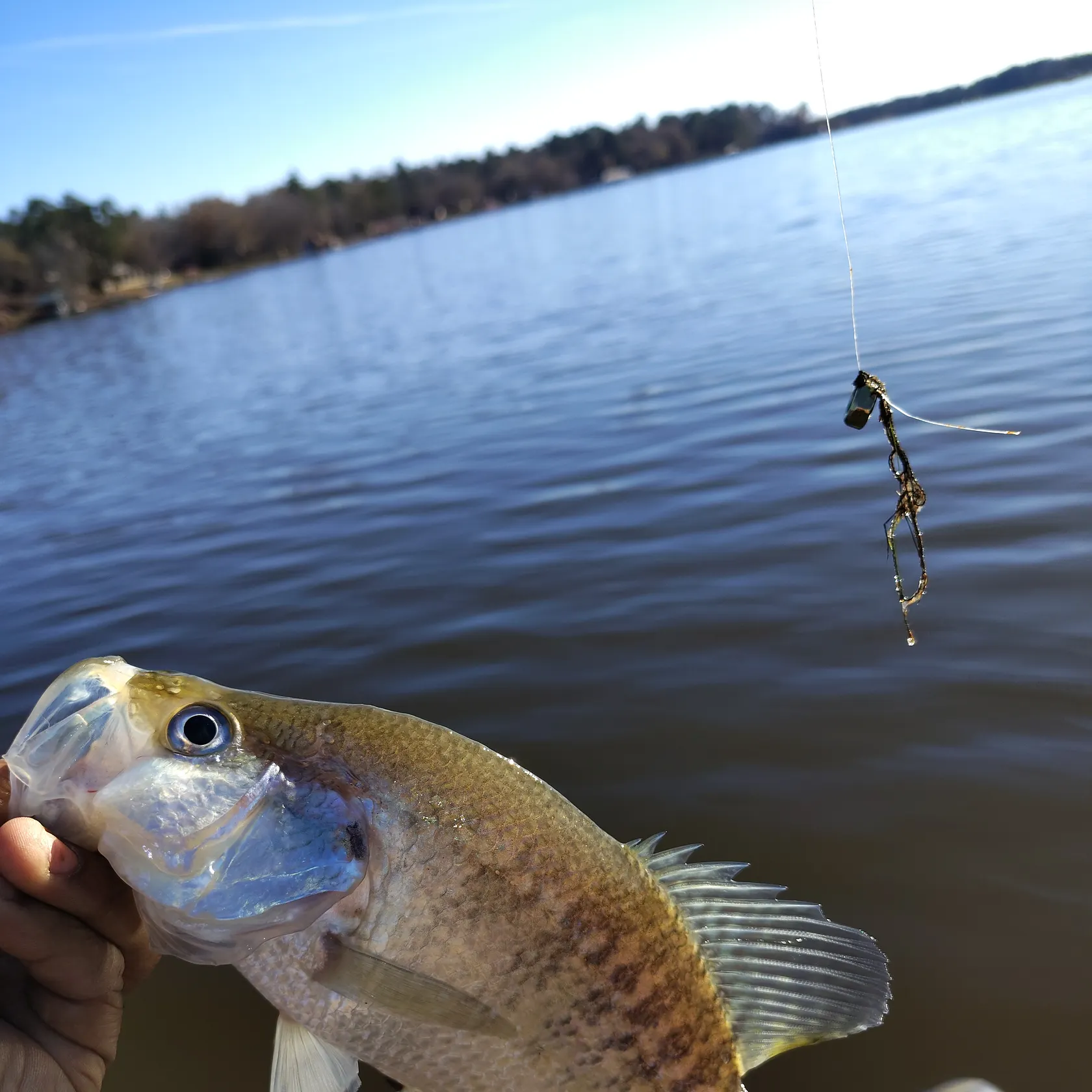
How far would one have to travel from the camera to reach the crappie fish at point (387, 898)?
5.89 feet

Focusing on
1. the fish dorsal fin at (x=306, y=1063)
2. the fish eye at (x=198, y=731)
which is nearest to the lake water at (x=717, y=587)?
the fish dorsal fin at (x=306, y=1063)

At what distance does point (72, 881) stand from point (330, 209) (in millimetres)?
130795

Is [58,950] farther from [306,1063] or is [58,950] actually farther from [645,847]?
[645,847]

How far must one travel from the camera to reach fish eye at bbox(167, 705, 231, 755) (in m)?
1.88

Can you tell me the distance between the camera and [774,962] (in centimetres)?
201

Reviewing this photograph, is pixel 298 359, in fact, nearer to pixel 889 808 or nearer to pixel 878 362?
pixel 878 362

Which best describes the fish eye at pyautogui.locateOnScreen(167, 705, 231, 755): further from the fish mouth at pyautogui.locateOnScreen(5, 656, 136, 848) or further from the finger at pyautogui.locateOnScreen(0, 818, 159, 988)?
the finger at pyautogui.locateOnScreen(0, 818, 159, 988)

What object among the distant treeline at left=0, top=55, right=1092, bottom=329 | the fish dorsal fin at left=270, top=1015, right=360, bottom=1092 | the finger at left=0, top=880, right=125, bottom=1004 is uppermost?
the distant treeline at left=0, top=55, right=1092, bottom=329

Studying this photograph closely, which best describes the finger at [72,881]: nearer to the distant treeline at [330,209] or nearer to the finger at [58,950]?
the finger at [58,950]

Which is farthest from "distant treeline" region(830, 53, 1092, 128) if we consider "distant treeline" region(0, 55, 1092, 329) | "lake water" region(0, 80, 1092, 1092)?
"lake water" region(0, 80, 1092, 1092)

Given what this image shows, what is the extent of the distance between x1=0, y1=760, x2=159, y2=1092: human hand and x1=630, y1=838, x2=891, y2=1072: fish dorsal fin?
1.11 meters

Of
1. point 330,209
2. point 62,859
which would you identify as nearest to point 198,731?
point 62,859

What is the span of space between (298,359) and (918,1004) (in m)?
20.1

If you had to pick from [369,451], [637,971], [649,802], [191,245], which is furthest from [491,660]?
[191,245]
